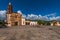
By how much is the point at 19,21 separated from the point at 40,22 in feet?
119

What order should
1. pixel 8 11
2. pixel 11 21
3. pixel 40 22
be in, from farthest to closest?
1. pixel 40 22
2. pixel 8 11
3. pixel 11 21

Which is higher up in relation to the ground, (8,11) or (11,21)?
(8,11)

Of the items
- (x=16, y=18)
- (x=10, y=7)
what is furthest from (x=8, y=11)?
(x=16, y=18)

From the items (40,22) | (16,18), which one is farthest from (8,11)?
(40,22)

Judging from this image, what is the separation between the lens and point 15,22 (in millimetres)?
84062

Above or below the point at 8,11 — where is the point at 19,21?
below

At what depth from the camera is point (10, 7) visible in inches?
3605

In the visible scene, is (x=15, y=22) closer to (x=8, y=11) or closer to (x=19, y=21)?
(x=19, y=21)

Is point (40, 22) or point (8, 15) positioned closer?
point (8, 15)

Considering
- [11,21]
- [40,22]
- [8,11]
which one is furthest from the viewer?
[40,22]

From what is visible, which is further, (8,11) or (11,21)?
(8,11)

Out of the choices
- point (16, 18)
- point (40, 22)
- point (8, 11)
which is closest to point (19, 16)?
point (16, 18)

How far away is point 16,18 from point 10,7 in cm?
1090

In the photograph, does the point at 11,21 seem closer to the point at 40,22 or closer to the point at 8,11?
the point at 8,11
